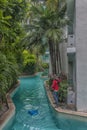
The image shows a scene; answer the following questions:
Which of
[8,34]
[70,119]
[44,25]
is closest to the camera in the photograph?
[70,119]

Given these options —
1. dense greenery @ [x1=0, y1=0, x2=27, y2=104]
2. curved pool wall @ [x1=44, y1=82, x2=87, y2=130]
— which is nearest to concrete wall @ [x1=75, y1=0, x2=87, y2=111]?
curved pool wall @ [x1=44, y1=82, x2=87, y2=130]

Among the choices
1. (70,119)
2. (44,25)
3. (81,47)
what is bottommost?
(70,119)

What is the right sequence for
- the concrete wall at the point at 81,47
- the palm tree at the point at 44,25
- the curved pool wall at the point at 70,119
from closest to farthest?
the curved pool wall at the point at 70,119, the concrete wall at the point at 81,47, the palm tree at the point at 44,25

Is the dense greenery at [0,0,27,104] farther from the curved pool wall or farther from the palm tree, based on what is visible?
the curved pool wall

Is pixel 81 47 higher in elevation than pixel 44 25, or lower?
lower

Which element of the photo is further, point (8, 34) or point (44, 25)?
point (44, 25)

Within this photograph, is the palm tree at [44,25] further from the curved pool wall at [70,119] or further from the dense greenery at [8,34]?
the curved pool wall at [70,119]

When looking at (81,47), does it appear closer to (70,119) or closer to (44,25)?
(70,119)

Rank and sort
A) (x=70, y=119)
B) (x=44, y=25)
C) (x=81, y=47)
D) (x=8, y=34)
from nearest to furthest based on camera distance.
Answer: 1. (x=70, y=119)
2. (x=81, y=47)
3. (x=8, y=34)
4. (x=44, y=25)

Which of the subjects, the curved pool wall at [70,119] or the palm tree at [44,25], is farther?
the palm tree at [44,25]

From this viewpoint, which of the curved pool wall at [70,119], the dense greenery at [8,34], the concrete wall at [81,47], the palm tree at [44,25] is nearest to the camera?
the curved pool wall at [70,119]

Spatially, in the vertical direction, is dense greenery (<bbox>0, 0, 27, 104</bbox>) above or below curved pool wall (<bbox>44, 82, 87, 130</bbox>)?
above

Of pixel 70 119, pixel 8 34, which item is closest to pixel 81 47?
pixel 70 119

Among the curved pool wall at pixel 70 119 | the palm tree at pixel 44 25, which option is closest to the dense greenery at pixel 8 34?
the palm tree at pixel 44 25
